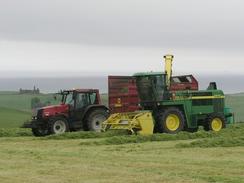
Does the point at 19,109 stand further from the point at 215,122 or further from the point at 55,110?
the point at 215,122

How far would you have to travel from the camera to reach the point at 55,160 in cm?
1345

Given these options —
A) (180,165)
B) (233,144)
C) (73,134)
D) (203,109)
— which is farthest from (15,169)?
(203,109)

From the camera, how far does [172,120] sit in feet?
75.6

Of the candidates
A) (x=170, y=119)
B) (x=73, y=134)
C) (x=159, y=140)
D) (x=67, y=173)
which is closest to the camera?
(x=67, y=173)

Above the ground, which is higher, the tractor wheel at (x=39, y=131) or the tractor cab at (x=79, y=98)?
the tractor cab at (x=79, y=98)

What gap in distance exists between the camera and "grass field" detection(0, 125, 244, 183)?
1074cm

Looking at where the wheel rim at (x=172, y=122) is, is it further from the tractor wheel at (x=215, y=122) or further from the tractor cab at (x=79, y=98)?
the tractor cab at (x=79, y=98)

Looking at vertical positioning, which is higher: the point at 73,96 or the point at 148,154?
the point at 73,96

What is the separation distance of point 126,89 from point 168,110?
13.6 ft

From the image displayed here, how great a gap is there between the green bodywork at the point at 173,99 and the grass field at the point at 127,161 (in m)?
3.67

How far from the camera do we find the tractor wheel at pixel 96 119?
78.9ft

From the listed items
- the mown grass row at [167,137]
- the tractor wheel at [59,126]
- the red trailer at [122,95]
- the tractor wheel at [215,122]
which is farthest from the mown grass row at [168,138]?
the red trailer at [122,95]

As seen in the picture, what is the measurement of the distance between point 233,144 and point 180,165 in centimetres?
494

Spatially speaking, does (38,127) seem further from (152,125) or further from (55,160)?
(55,160)
